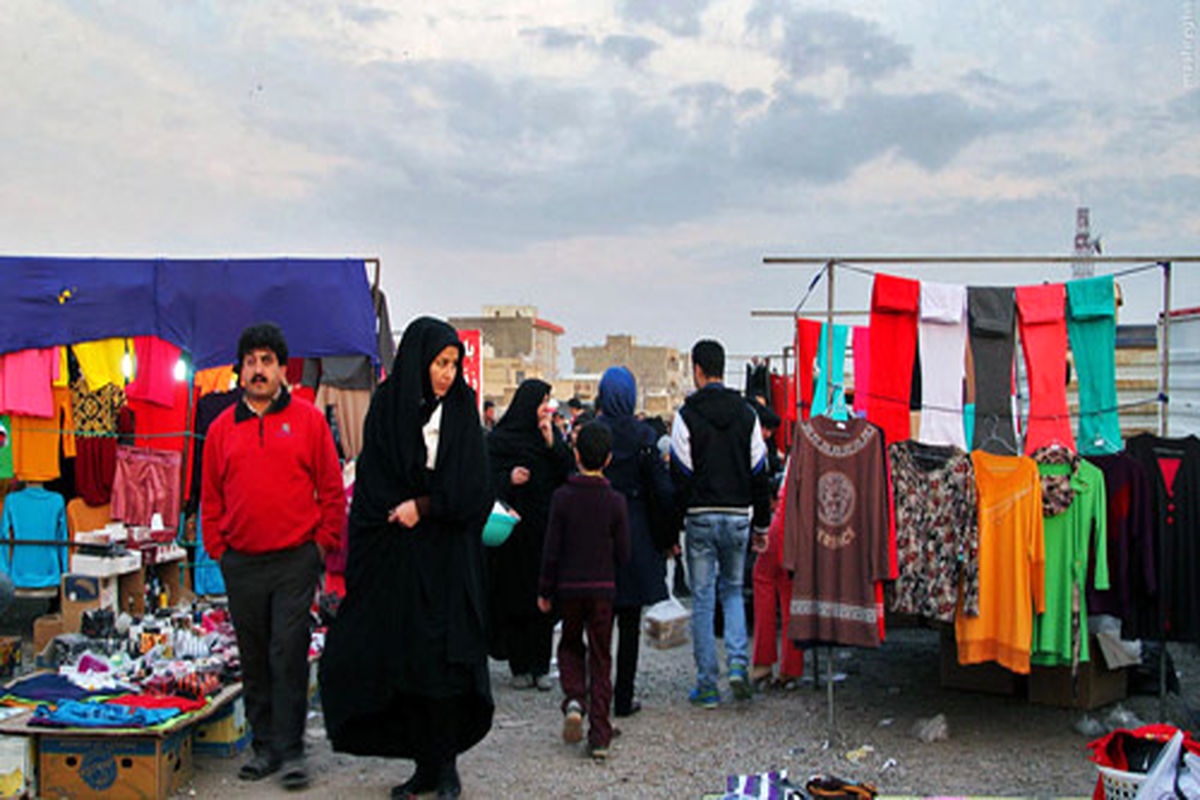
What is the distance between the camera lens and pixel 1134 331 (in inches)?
398

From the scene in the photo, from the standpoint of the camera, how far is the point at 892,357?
249 inches

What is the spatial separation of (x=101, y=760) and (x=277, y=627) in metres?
0.95

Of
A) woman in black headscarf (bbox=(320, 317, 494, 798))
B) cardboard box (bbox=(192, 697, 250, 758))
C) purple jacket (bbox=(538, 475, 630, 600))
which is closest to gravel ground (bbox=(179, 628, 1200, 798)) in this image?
cardboard box (bbox=(192, 697, 250, 758))

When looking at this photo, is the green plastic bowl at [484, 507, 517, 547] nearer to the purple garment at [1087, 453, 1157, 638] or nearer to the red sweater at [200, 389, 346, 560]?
the red sweater at [200, 389, 346, 560]

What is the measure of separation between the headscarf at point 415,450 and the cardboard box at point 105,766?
1.45 meters

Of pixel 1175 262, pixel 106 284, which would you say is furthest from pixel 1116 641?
pixel 106 284

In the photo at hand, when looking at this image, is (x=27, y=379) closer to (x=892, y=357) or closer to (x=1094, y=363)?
(x=892, y=357)

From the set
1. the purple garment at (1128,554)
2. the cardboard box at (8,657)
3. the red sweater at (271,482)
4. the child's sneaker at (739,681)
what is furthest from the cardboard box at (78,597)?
the purple garment at (1128,554)

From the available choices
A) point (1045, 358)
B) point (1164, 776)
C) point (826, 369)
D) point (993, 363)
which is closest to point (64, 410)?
point (993, 363)

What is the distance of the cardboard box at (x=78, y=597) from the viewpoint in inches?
288

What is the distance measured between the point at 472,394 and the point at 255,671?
5.74 ft

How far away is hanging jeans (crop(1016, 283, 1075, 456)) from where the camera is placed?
20.2ft

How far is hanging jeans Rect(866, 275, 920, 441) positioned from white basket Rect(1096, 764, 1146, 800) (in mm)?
2460

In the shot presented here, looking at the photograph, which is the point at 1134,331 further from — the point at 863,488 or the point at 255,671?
the point at 255,671
